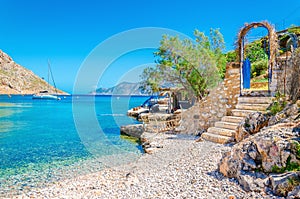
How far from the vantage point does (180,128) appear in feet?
40.9

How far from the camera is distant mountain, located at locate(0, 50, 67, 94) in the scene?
113 meters

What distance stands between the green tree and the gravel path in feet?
34.7

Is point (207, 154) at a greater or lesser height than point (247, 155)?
lesser

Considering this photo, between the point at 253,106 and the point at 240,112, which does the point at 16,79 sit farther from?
the point at 253,106

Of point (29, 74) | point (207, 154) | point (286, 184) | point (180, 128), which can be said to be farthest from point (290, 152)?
point (29, 74)

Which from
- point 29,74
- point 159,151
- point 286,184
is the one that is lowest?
point 159,151

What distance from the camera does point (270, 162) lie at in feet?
14.7

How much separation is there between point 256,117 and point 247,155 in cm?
314

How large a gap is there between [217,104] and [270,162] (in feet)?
20.2

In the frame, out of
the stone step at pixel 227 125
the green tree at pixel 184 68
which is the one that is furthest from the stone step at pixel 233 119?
the green tree at pixel 184 68

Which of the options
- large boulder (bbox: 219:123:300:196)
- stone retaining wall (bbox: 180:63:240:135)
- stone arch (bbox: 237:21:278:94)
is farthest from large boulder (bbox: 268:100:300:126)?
stone arch (bbox: 237:21:278:94)

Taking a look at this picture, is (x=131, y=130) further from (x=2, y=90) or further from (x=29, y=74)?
(x=29, y=74)

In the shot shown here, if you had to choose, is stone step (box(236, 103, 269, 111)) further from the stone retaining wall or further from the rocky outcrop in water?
the rocky outcrop in water

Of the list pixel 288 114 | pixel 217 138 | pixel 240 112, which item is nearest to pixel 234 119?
pixel 240 112
